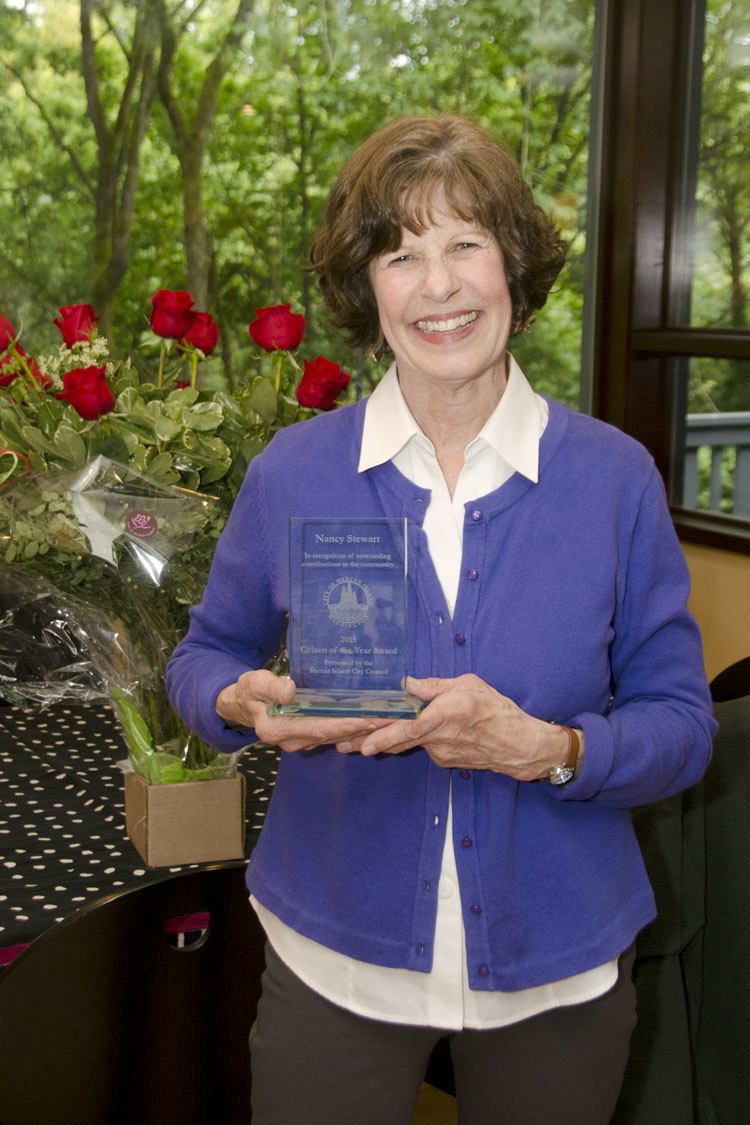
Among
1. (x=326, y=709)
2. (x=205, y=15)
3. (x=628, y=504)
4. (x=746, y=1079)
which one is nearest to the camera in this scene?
(x=326, y=709)

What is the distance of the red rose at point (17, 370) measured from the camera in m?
1.58

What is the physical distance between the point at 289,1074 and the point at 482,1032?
175 millimetres

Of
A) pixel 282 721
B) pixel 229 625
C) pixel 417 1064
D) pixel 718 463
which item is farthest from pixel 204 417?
pixel 718 463

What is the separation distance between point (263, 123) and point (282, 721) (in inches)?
125

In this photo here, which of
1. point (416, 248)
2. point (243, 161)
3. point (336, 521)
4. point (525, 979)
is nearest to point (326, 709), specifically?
point (336, 521)

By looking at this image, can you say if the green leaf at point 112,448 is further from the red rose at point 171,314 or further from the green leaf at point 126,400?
the red rose at point 171,314

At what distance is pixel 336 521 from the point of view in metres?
1.07

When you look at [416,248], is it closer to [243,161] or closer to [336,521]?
[336,521]

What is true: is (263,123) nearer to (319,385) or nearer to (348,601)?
(319,385)

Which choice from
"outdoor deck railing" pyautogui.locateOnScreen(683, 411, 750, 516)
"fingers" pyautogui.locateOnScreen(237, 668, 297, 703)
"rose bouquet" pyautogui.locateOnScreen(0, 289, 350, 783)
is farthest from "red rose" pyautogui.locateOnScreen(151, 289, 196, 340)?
"outdoor deck railing" pyautogui.locateOnScreen(683, 411, 750, 516)

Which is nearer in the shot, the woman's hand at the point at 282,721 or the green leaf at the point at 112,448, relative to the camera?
the woman's hand at the point at 282,721

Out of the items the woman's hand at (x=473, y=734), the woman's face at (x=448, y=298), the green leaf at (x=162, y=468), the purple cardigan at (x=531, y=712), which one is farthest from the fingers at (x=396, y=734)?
the green leaf at (x=162, y=468)

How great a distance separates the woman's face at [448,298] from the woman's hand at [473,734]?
1.00ft

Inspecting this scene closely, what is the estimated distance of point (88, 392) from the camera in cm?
142
